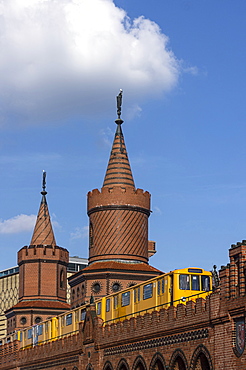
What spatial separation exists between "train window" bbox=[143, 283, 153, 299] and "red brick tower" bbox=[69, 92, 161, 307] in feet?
65.6

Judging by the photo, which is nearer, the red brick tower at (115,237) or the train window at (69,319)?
the train window at (69,319)

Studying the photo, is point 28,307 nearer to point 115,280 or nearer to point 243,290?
point 115,280

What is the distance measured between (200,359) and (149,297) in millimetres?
7361

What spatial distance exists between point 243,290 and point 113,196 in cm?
3405

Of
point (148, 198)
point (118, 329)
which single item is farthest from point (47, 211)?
point (118, 329)

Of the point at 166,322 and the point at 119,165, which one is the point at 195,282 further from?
the point at 119,165

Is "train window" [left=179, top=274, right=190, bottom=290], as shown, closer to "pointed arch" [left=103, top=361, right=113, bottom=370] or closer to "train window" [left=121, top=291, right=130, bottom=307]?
"train window" [left=121, top=291, right=130, bottom=307]

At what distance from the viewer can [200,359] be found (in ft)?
117

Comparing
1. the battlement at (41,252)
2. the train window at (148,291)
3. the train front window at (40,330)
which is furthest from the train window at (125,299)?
the battlement at (41,252)

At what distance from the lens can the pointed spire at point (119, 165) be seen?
6688 centimetres

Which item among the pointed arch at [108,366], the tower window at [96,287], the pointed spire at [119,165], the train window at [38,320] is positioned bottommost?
the pointed arch at [108,366]

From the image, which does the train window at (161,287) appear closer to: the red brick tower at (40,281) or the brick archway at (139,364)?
the brick archway at (139,364)

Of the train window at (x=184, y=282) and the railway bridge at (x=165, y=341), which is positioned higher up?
the train window at (x=184, y=282)

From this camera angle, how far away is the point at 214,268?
34.5m
